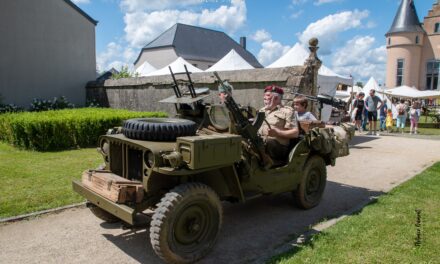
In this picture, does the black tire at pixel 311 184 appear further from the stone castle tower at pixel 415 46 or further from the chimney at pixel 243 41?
the chimney at pixel 243 41

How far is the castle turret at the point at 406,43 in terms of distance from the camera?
40.2 metres

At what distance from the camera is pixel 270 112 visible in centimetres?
531

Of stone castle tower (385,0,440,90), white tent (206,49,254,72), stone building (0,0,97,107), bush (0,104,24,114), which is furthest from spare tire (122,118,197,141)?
stone castle tower (385,0,440,90)

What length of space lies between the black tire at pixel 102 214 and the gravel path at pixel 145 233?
8 centimetres

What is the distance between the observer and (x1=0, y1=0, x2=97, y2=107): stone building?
14.8 metres

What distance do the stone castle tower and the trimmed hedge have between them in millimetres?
38695

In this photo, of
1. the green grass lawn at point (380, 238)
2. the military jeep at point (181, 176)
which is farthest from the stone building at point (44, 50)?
the green grass lawn at point (380, 238)

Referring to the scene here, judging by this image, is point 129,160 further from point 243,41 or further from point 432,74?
point 243,41

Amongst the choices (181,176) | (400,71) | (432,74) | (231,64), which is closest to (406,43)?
(400,71)

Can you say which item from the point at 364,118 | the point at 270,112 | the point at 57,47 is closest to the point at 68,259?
the point at 270,112

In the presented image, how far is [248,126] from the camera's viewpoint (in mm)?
4430

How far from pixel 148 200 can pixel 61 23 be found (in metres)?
14.9

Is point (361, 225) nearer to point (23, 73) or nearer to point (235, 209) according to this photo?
point (235, 209)

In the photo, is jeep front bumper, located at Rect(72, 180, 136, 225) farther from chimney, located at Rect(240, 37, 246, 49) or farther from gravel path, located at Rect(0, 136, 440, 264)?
chimney, located at Rect(240, 37, 246, 49)
